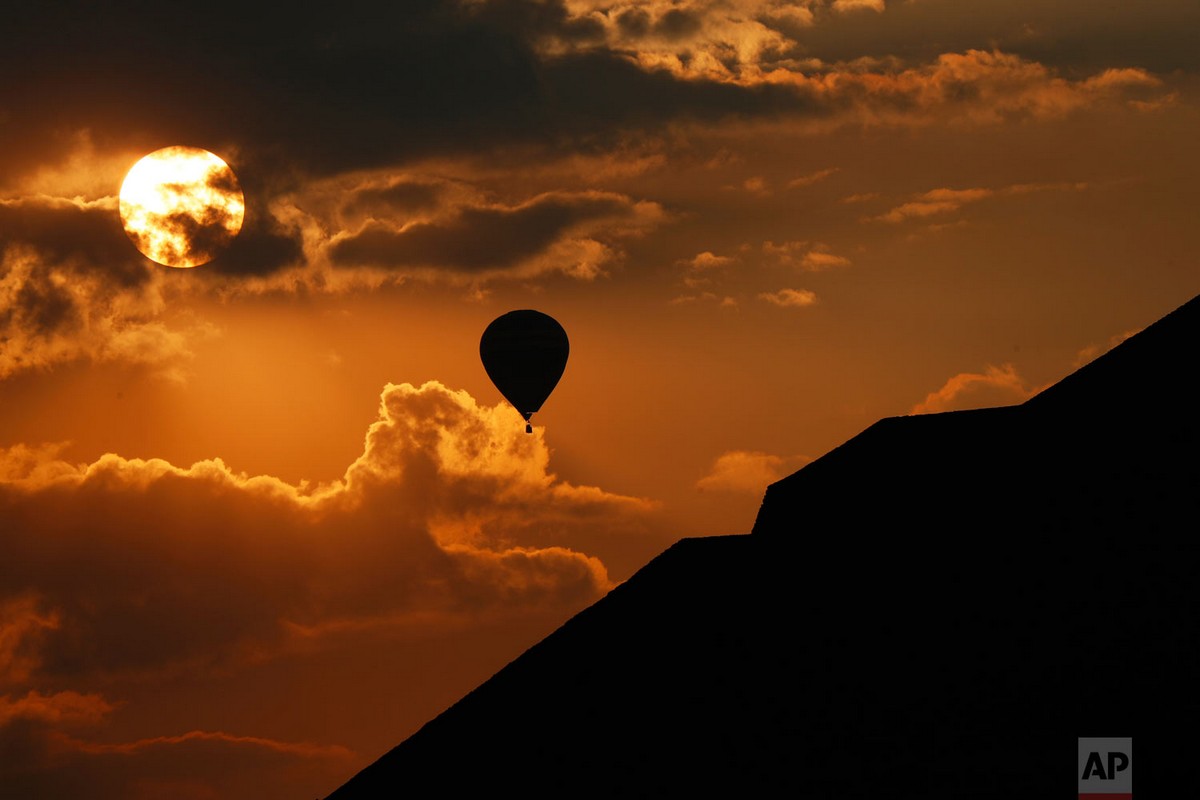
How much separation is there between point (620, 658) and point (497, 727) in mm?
3143

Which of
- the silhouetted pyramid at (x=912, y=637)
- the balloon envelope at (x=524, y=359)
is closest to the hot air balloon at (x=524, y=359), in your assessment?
the balloon envelope at (x=524, y=359)

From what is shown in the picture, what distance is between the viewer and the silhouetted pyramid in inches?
1000

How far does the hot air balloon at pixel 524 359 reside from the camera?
69.9 meters

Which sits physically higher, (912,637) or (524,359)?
(524,359)

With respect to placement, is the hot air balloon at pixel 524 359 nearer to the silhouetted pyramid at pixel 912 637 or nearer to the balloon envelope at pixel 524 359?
the balloon envelope at pixel 524 359

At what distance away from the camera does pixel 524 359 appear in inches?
2751

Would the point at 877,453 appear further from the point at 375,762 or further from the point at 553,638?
the point at 375,762

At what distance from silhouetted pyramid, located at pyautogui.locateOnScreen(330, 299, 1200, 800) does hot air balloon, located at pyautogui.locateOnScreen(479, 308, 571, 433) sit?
102 feet

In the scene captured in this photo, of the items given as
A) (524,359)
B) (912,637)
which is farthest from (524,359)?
(912,637)

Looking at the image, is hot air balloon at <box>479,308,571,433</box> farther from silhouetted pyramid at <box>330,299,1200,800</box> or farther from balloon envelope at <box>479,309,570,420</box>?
silhouetted pyramid at <box>330,299,1200,800</box>

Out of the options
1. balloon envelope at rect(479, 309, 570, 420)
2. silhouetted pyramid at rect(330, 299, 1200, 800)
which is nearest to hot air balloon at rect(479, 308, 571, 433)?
balloon envelope at rect(479, 309, 570, 420)

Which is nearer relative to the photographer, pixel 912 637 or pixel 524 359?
pixel 912 637

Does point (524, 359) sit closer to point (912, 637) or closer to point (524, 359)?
point (524, 359)

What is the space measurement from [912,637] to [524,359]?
139ft
